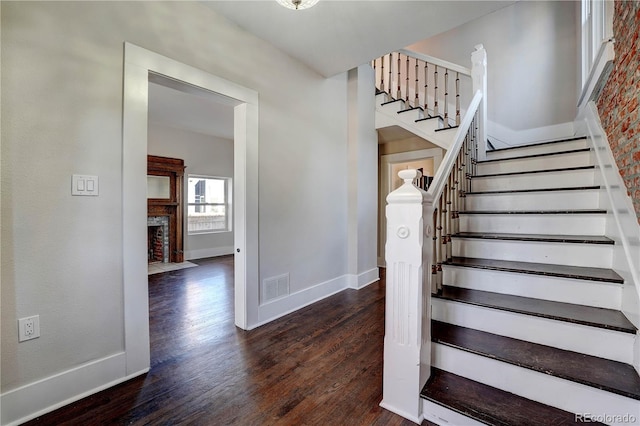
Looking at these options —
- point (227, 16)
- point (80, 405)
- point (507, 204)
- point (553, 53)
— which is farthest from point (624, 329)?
point (553, 53)

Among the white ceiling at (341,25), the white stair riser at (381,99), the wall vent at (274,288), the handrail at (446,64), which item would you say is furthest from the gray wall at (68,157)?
the handrail at (446,64)

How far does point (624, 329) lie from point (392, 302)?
103 centimetres

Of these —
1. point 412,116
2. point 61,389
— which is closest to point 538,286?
point 412,116

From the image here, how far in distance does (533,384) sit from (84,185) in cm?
261

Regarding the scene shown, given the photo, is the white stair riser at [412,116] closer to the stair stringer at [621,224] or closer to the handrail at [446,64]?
the handrail at [446,64]

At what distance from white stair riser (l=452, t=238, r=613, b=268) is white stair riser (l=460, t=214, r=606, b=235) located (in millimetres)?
274

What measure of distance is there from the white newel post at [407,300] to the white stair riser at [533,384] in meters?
0.17

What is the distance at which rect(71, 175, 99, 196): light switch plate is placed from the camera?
5.15 ft

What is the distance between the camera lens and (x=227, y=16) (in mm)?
2250

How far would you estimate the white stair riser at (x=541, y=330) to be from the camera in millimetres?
1279

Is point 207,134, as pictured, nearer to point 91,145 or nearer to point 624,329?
point 91,145

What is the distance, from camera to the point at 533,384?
4.16 ft

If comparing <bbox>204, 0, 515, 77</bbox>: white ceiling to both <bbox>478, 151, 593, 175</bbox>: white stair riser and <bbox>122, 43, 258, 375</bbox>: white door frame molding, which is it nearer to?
<bbox>122, 43, 258, 375</bbox>: white door frame molding

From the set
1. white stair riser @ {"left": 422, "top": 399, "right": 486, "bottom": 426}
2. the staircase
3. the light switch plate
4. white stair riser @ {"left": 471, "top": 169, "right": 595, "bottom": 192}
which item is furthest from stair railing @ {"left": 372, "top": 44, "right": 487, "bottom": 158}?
the light switch plate
